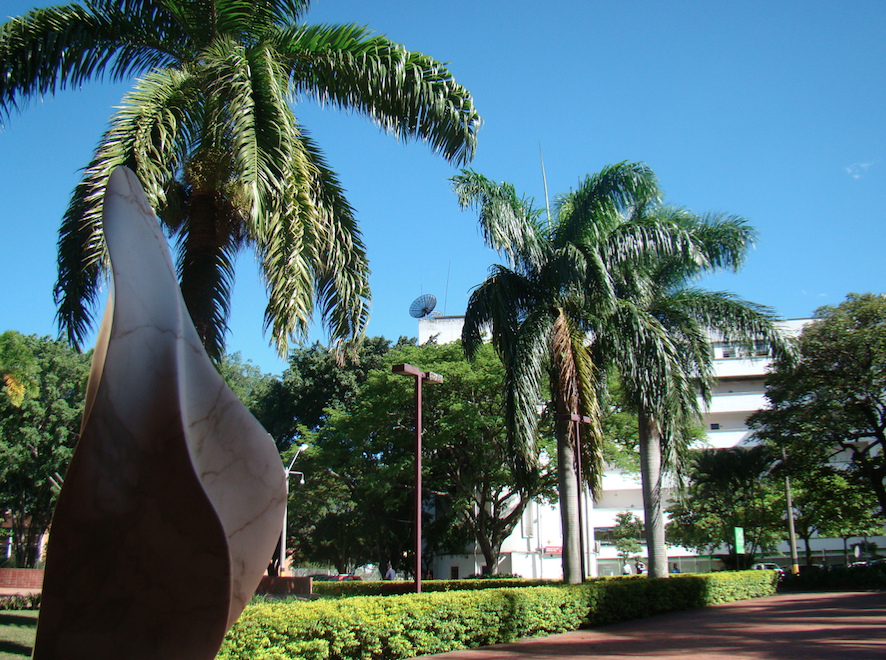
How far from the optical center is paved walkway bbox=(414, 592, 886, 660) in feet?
33.2

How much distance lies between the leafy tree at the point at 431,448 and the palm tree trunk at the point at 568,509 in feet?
27.7

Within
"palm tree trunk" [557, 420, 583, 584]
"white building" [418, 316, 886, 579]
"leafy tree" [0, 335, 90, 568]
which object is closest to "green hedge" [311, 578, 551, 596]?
"palm tree trunk" [557, 420, 583, 584]

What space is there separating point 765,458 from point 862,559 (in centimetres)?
2036

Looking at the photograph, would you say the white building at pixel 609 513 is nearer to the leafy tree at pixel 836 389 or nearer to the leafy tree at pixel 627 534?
the leafy tree at pixel 627 534

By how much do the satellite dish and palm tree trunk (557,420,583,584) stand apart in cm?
3114

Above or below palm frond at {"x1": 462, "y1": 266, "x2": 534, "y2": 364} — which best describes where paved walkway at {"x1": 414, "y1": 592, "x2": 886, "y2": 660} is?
below

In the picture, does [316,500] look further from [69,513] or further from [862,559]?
[862,559]

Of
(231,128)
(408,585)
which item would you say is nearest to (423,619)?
(231,128)

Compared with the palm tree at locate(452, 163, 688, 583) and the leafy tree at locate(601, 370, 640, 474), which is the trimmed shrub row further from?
the leafy tree at locate(601, 370, 640, 474)

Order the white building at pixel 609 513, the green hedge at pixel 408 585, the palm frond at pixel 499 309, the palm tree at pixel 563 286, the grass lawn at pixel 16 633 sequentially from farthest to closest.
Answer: the white building at pixel 609 513 < the green hedge at pixel 408 585 < the palm frond at pixel 499 309 < the palm tree at pixel 563 286 < the grass lawn at pixel 16 633

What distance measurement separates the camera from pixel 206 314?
8.00 meters

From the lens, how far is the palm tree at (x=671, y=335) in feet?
51.6

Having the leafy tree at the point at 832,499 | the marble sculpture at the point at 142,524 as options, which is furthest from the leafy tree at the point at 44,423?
the leafy tree at the point at 832,499

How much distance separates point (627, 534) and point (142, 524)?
4149 centimetres
